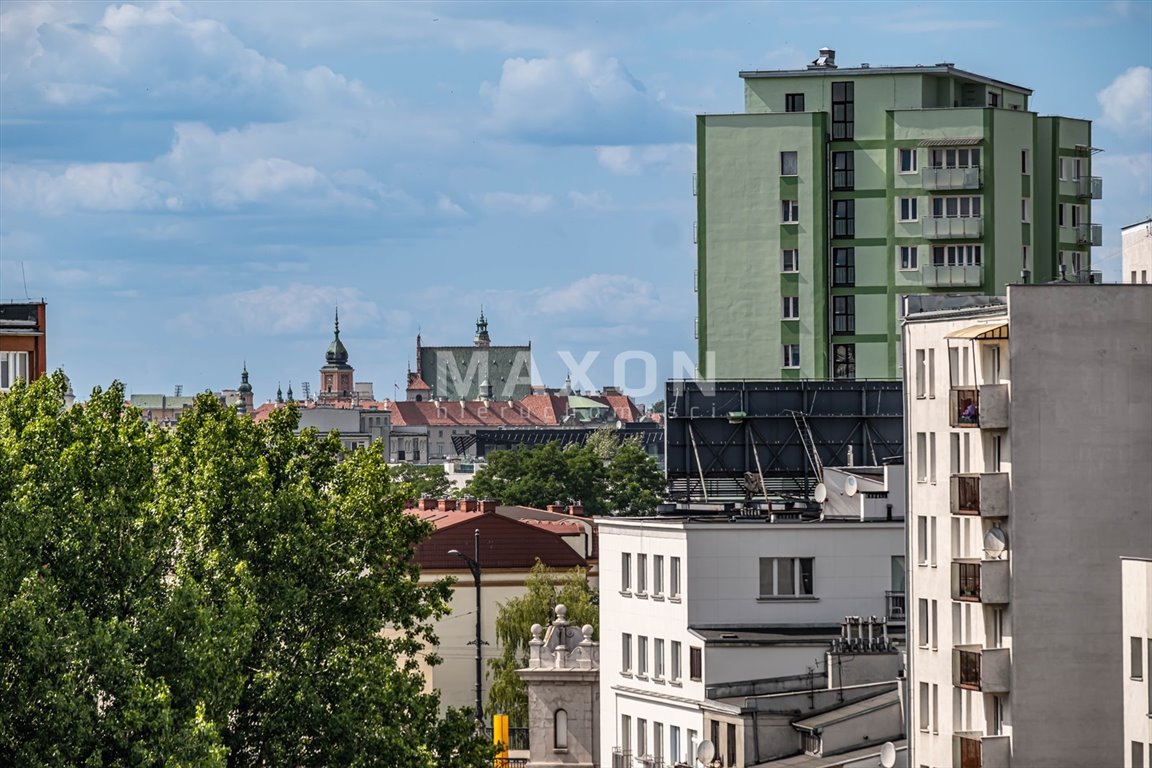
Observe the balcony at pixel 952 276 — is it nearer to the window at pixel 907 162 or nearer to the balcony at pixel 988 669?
the window at pixel 907 162

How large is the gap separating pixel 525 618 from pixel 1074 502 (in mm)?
54209

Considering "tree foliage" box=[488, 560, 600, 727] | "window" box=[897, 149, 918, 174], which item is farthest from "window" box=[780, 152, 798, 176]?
"tree foliage" box=[488, 560, 600, 727]

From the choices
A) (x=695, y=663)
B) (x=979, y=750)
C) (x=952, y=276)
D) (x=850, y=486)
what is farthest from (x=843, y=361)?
(x=979, y=750)

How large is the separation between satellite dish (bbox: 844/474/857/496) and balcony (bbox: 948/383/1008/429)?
1639 cm

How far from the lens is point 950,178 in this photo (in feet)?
319

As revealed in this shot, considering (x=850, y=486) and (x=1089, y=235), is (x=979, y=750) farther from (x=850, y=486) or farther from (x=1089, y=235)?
(x=1089, y=235)

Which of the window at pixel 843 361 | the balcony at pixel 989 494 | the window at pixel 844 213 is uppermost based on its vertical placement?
the window at pixel 844 213

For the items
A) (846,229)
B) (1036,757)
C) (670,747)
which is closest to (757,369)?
(846,229)

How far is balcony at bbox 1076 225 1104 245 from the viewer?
100875 millimetres

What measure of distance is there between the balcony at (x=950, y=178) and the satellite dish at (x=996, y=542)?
4669cm

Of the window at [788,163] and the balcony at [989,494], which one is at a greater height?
the window at [788,163]

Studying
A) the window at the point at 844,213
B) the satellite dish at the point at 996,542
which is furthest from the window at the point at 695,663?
the window at the point at 844,213

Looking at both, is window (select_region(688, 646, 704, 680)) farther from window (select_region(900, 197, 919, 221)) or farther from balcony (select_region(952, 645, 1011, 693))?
window (select_region(900, 197, 919, 221))

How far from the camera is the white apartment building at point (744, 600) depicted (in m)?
67.1
